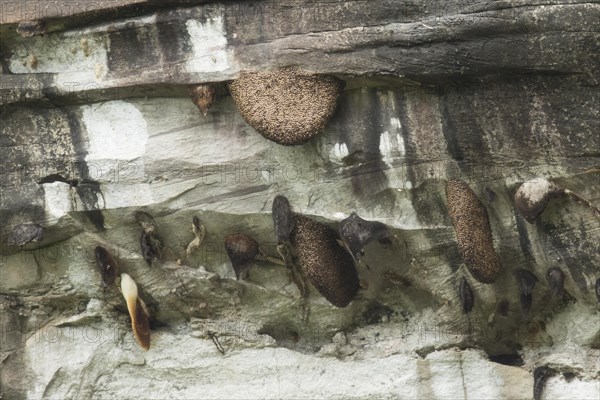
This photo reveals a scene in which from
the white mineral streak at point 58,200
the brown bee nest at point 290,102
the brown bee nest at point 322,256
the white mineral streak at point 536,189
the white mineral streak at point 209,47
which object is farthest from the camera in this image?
the white mineral streak at point 58,200

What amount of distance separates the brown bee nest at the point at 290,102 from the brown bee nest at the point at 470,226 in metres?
1.08

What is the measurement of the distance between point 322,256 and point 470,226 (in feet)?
3.81

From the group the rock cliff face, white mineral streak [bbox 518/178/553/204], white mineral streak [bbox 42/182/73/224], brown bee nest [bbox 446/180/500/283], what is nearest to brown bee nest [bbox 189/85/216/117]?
the rock cliff face

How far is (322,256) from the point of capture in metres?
7.59

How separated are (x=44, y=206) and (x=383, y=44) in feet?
9.77

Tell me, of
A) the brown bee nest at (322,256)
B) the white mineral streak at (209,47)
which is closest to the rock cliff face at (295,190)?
the white mineral streak at (209,47)

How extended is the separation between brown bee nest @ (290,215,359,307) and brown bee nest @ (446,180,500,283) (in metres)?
0.95

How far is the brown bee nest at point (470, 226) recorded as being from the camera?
718cm

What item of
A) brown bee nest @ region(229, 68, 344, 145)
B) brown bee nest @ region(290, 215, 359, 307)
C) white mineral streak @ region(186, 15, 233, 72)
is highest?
white mineral streak @ region(186, 15, 233, 72)

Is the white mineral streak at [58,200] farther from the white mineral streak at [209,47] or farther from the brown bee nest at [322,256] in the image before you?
the brown bee nest at [322,256]

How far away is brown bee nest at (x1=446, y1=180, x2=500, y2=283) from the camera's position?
718cm

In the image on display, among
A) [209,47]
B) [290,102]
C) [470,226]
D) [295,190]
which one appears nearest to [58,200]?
[209,47]

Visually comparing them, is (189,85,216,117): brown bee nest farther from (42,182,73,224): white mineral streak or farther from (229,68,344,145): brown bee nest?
(42,182,73,224): white mineral streak

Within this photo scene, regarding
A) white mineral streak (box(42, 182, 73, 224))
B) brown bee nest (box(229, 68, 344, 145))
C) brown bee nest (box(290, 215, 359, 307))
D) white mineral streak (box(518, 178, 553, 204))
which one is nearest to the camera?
white mineral streak (box(518, 178, 553, 204))
